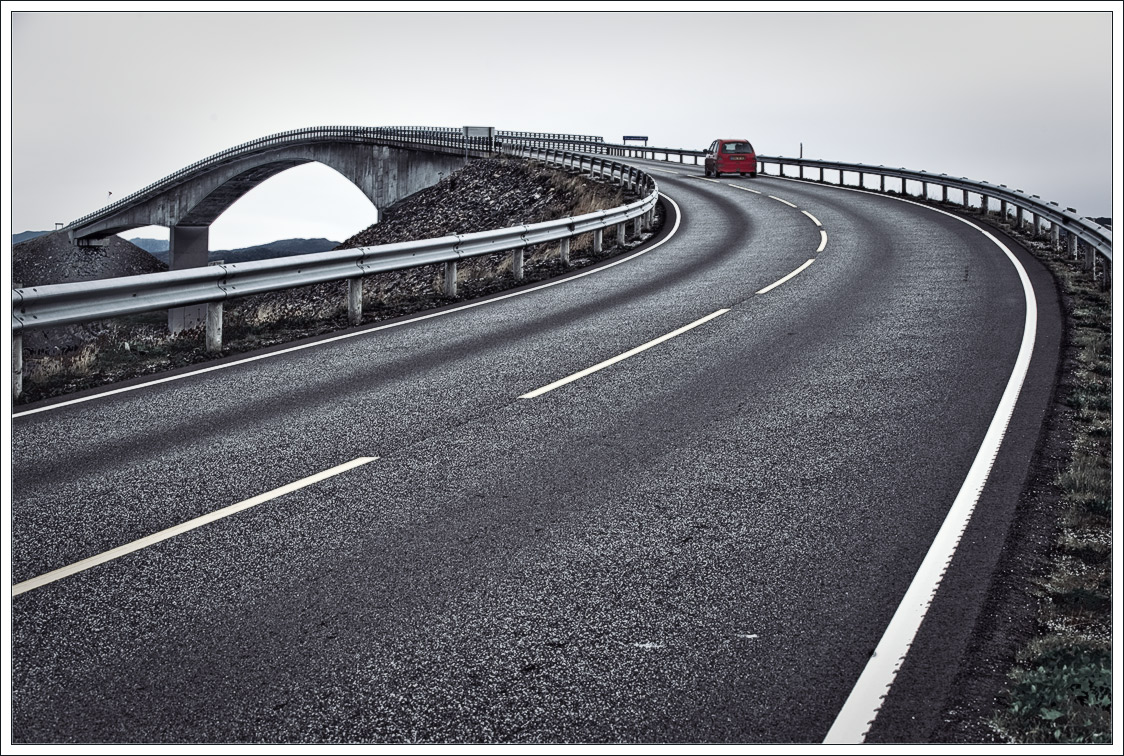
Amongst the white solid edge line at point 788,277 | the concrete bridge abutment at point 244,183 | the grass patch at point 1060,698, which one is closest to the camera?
the grass patch at point 1060,698

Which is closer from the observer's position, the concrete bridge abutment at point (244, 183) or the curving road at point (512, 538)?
the curving road at point (512, 538)

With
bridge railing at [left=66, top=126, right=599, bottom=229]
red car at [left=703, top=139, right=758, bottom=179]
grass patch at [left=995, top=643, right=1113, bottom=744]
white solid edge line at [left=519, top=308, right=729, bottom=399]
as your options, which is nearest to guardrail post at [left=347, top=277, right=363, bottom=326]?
white solid edge line at [left=519, top=308, right=729, bottom=399]

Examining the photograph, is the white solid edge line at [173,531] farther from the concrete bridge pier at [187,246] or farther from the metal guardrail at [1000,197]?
the concrete bridge pier at [187,246]

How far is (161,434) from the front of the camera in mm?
7840

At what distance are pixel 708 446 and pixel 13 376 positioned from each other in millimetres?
6812

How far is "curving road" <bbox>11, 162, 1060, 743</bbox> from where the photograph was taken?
3818 millimetres

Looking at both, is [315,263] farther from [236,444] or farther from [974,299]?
[974,299]

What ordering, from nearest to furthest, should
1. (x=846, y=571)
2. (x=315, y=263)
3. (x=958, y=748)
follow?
(x=958, y=748), (x=846, y=571), (x=315, y=263)

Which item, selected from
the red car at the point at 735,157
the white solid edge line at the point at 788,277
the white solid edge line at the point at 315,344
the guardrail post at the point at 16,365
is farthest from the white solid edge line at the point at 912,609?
the red car at the point at 735,157

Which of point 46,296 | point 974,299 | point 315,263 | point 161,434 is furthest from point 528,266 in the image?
point 161,434

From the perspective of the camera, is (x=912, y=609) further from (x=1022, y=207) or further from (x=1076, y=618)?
(x=1022, y=207)

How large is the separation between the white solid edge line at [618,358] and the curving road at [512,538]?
113 mm

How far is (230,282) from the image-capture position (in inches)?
461

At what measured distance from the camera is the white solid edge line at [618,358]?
913cm
